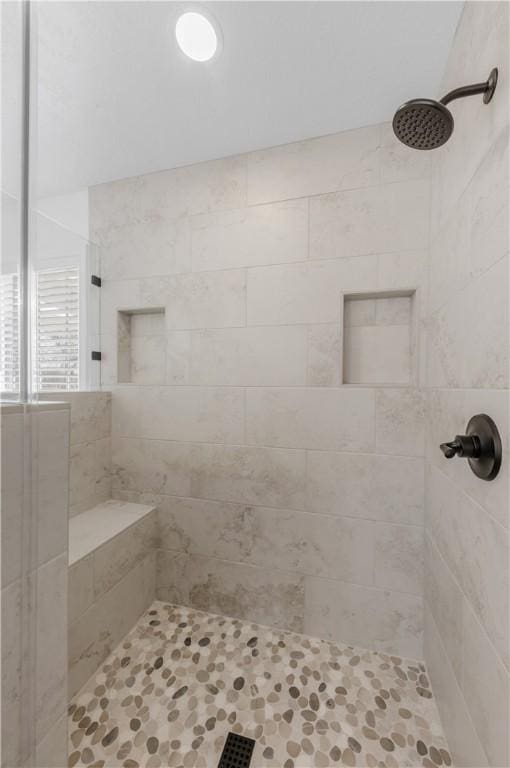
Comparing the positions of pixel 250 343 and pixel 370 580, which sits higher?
pixel 250 343

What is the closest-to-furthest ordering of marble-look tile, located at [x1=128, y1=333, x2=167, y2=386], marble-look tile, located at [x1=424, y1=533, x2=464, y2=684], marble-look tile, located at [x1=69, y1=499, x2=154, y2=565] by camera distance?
marble-look tile, located at [x1=424, y1=533, x2=464, y2=684], marble-look tile, located at [x1=69, y1=499, x2=154, y2=565], marble-look tile, located at [x1=128, y1=333, x2=167, y2=386]

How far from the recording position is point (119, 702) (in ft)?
3.45

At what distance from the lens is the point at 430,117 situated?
27.4 inches

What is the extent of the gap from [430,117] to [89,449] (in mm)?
1804

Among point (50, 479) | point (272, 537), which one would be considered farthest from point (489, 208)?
point (272, 537)

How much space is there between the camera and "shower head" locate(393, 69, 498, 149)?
67cm

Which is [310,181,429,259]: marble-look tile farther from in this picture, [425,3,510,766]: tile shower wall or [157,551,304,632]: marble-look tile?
[157,551,304,632]: marble-look tile

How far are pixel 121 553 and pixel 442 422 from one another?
4.66 ft

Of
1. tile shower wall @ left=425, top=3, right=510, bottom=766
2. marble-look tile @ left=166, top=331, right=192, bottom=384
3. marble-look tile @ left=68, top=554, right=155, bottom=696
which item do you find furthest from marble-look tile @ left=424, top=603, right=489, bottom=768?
marble-look tile @ left=166, top=331, right=192, bottom=384

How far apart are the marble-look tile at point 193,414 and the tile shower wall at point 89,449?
0.73ft

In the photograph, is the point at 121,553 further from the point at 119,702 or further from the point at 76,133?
the point at 76,133

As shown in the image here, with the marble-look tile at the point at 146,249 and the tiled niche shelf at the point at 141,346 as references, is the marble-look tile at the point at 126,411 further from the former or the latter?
the marble-look tile at the point at 146,249

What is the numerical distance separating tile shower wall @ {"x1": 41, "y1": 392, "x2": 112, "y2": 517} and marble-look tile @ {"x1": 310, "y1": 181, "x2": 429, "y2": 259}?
1.32 m

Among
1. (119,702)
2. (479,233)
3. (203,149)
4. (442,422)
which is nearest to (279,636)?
(119,702)
